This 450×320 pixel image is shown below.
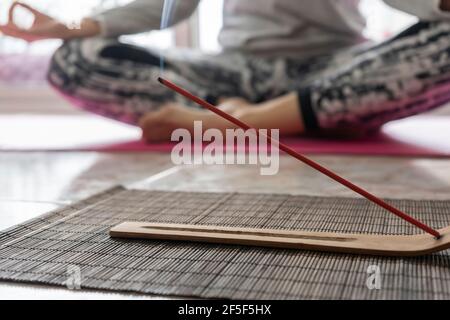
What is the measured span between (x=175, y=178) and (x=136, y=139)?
24.2 inches

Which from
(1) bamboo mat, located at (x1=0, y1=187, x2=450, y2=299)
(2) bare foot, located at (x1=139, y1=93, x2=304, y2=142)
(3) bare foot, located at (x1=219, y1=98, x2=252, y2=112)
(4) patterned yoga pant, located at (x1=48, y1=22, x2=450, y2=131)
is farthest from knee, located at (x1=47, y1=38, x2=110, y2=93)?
(1) bamboo mat, located at (x1=0, y1=187, x2=450, y2=299)

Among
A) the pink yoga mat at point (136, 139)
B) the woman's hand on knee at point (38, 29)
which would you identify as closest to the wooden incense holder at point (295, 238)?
the woman's hand on knee at point (38, 29)

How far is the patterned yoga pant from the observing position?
55.9 inches

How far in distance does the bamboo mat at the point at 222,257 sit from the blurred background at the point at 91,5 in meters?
0.99

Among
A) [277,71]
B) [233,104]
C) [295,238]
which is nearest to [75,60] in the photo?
[233,104]

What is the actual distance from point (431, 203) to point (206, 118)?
76 cm

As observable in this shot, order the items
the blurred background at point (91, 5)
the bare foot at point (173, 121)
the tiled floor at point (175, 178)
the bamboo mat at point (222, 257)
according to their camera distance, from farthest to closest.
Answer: the blurred background at point (91, 5) < the bare foot at point (173, 121) < the tiled floor at point (175, 178) < the bamboo mat at point (222, 257)

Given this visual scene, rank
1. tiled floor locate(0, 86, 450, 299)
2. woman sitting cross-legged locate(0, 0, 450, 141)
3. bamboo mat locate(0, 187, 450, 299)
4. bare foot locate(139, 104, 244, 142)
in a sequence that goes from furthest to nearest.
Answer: bare foot locate(139, 104, 244, 142) → woman sitting cross-legged locate(0, 0, 450, 141) → tiled floor locate(0, 86, 450, 299) → bamboo mat locate(0, 187, 450, 299)

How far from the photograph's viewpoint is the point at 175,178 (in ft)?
3.67

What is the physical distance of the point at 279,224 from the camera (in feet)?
2.49

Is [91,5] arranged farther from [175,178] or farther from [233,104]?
[175,178]

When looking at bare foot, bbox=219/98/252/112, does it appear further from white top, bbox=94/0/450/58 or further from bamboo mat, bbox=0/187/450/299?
bamboo mat, bbox=0/187/450/299

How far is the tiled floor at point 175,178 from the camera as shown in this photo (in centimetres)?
96

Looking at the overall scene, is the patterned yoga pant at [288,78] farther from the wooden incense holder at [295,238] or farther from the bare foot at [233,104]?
the wooden incense holder at [295,238]
